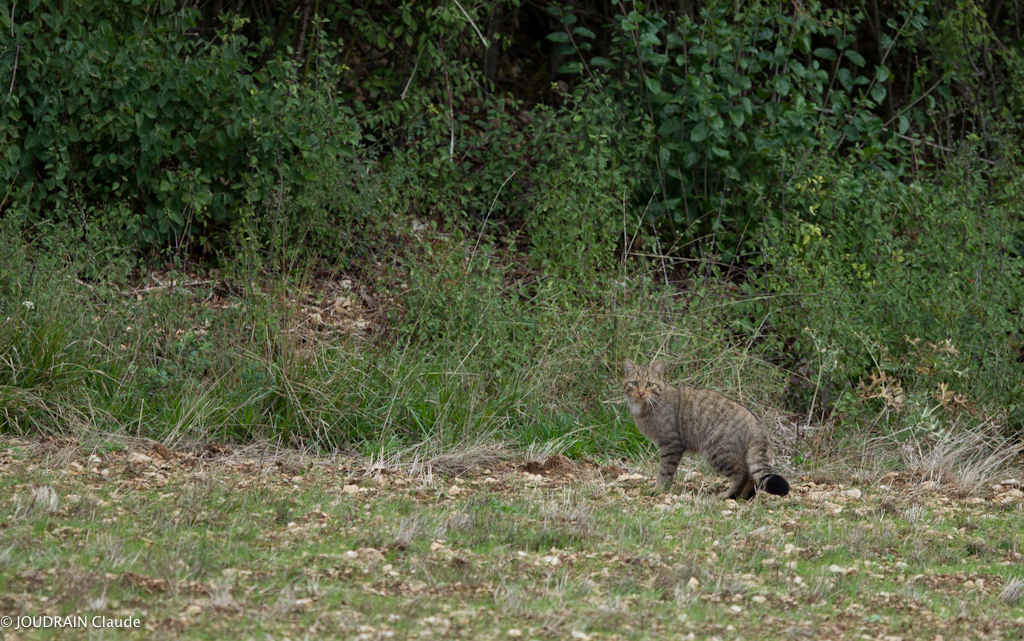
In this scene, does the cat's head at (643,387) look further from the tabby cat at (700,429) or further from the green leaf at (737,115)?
the green leaf at (737,115)

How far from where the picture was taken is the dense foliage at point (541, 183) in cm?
827

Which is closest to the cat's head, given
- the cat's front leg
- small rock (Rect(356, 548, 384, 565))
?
the cat's front leg

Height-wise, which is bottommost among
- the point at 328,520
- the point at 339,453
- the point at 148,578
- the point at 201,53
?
the point at 339,453

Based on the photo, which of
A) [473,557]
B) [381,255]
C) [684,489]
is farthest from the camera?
[381,255]

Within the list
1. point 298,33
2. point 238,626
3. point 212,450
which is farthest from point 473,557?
point 298,33

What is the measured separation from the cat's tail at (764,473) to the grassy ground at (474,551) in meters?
0.13

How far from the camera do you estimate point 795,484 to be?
22.1 ft

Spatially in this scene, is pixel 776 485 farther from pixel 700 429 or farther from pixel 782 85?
pixel 782 85

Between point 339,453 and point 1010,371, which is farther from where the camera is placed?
point 1010,371

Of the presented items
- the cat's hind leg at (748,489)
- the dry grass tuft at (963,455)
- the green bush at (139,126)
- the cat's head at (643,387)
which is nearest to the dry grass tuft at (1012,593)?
the cat's hind leg at (748,489)

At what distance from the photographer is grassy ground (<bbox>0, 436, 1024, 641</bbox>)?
12.5 feet

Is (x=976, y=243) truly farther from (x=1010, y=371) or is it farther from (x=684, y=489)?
(x=684, y=489)

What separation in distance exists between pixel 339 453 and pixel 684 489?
213 centimetres

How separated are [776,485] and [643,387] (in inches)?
40.0
